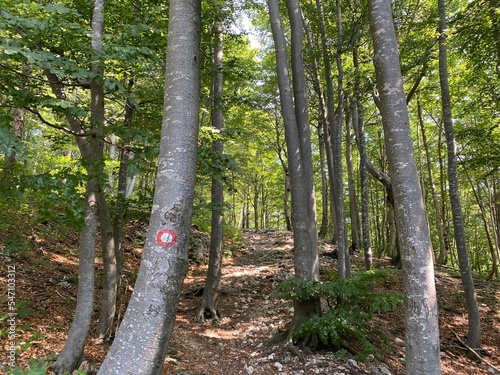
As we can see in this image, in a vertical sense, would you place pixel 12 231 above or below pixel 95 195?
below

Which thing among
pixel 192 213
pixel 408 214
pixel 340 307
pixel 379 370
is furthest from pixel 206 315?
pixel 408 214

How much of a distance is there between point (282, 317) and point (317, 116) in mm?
9801

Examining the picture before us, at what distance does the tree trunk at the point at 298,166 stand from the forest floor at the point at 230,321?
0.96 meters

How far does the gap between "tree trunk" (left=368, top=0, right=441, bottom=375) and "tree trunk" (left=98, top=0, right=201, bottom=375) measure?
201 centimetres

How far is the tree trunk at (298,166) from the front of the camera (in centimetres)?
510

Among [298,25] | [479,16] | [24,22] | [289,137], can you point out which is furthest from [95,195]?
[479,16]

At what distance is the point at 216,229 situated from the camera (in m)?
7.39

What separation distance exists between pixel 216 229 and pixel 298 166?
3055 mm

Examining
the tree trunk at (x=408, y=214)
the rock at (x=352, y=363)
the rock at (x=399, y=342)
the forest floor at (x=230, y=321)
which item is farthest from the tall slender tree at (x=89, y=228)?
the rock at (x=399, y=342)

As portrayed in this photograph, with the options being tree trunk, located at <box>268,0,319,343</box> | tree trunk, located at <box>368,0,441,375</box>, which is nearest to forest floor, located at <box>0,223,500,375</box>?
tree trunk, located at <box>268,0,319,343</box>

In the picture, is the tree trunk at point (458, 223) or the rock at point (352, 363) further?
the tree trunk at point (458, 223)

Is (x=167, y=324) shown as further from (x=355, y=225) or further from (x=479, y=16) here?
(x=355, y=225)

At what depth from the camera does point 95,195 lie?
4000mm

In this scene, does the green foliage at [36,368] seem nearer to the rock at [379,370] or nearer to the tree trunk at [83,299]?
the tree trunk at [83,299]
